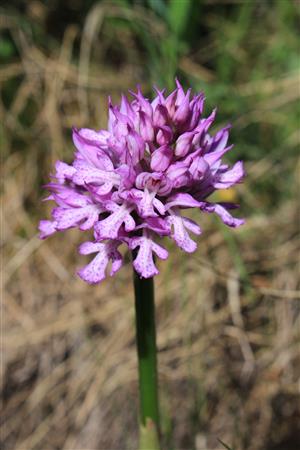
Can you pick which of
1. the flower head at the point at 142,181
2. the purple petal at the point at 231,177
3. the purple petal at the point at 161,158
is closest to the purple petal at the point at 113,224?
the flower head at the point at 142,181

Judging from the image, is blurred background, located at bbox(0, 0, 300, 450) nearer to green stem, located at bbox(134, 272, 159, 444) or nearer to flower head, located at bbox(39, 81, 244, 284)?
green stem, located at bbox(134, 272, 159, 444)

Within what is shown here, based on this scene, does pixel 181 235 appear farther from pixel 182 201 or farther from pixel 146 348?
pixel 146 348

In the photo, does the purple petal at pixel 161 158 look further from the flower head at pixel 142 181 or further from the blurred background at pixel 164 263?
the blurred background at pixel 164 263

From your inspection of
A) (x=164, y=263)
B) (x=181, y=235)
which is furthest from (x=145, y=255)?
(x=164, y=263)

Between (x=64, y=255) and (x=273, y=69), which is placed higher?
(x=273, y=69)

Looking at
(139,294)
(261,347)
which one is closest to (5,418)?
(261,347)

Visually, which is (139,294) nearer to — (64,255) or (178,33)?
(64,255)
